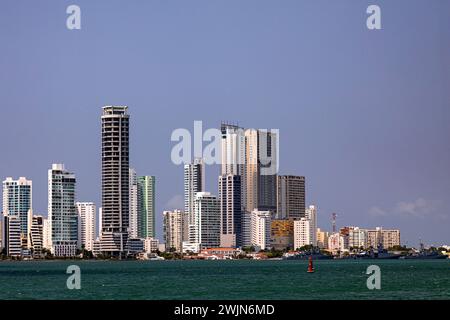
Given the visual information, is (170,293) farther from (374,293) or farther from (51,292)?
(374,293)
